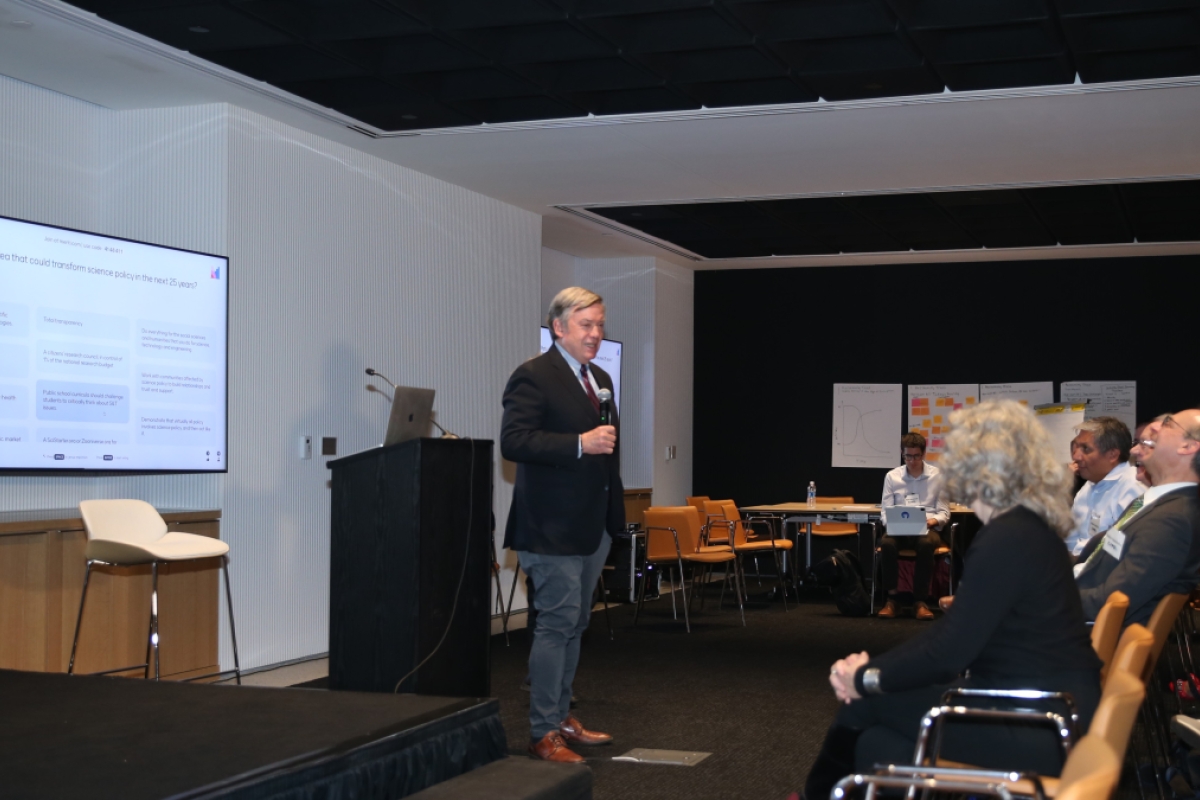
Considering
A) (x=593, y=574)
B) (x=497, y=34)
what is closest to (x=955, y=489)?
(x=593, y=574)

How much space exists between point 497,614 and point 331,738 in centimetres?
554

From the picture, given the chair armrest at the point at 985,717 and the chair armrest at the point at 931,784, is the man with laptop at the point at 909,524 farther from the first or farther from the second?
the chair armrest at the point at 931,784


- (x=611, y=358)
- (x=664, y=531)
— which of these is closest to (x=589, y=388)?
(x=664, y=531)

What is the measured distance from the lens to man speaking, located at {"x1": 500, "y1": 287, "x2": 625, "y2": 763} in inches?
156

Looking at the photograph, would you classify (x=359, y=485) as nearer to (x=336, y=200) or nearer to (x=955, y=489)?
(x=955, y=489)

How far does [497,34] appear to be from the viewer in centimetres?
533

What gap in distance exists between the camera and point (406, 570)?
4211 millimetres

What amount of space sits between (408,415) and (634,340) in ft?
20.6

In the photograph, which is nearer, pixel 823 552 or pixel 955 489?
pixel 955 489

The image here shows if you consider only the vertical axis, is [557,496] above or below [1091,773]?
above

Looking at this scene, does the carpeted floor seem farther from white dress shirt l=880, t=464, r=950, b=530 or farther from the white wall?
the white wall

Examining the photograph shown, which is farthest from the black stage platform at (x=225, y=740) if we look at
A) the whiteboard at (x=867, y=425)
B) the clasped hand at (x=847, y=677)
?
the whiteboard at (x=867, y=425)

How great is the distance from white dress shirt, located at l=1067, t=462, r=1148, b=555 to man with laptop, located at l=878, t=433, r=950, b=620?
376 cm

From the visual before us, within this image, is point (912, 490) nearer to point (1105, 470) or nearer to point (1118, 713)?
point (1105, 470)
